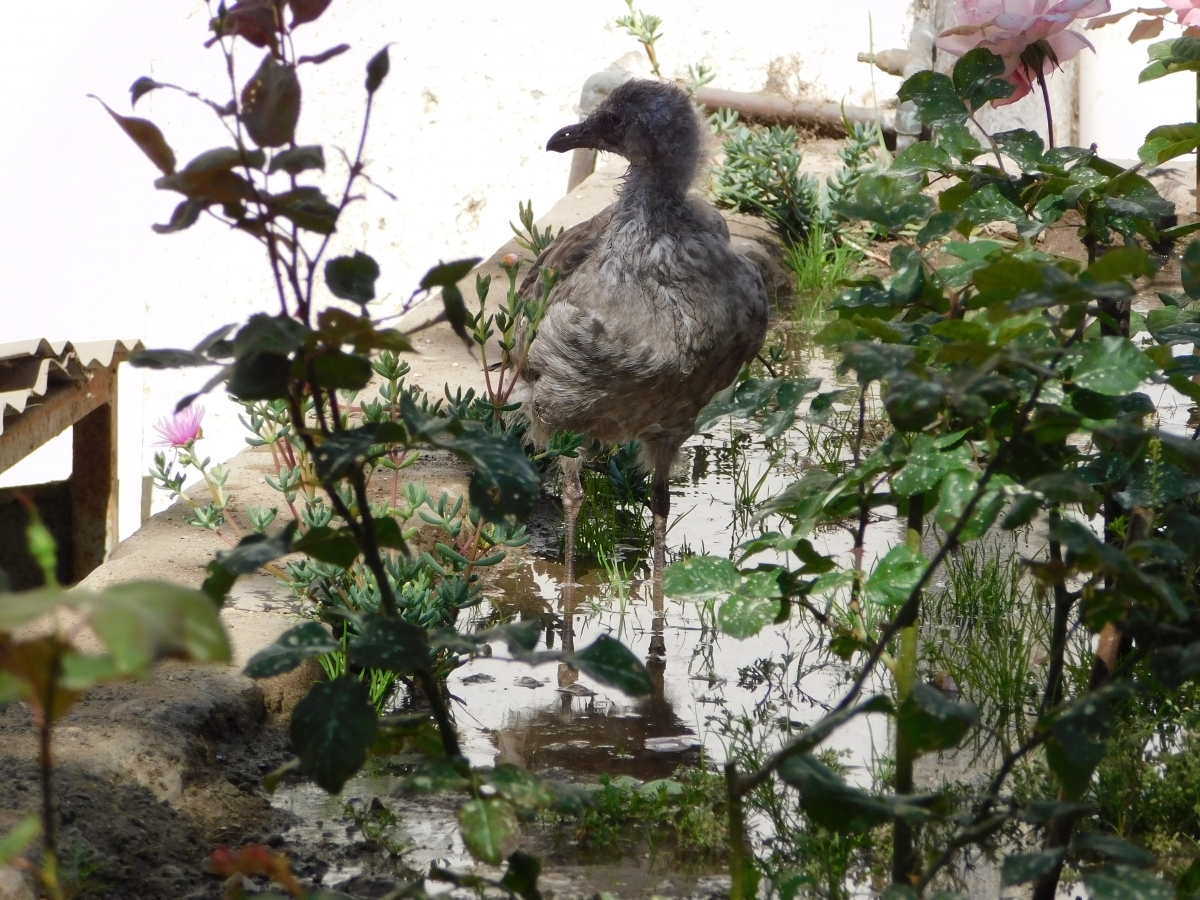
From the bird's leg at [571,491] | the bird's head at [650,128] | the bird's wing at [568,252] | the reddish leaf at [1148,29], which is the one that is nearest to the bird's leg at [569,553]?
the bird's leg at [571,491]

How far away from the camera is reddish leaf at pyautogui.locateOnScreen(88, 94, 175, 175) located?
4.23 feet

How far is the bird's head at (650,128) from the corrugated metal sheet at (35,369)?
6.85ft

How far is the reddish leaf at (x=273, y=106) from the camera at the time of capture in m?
1.34

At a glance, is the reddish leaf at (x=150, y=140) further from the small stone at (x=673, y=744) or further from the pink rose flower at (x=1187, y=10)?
the small stone at (x=673, y=744)

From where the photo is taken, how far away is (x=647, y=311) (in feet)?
12.9

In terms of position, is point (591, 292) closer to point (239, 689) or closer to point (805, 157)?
point (239, 689)

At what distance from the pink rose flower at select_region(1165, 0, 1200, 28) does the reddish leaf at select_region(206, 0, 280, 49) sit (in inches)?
65.9

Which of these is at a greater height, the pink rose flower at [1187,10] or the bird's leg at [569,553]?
the pink rose flower at [1187,10]

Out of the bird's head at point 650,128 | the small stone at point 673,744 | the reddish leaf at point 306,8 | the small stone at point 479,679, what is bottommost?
the small stone at point 673,744

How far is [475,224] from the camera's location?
355 inches

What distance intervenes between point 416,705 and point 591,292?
1544 millimetres

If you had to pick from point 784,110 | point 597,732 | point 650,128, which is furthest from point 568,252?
point 784,110

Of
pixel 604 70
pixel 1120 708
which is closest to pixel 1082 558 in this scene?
pixel 1120 708

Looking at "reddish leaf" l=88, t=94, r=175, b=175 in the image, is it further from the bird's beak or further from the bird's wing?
the bird's beak
